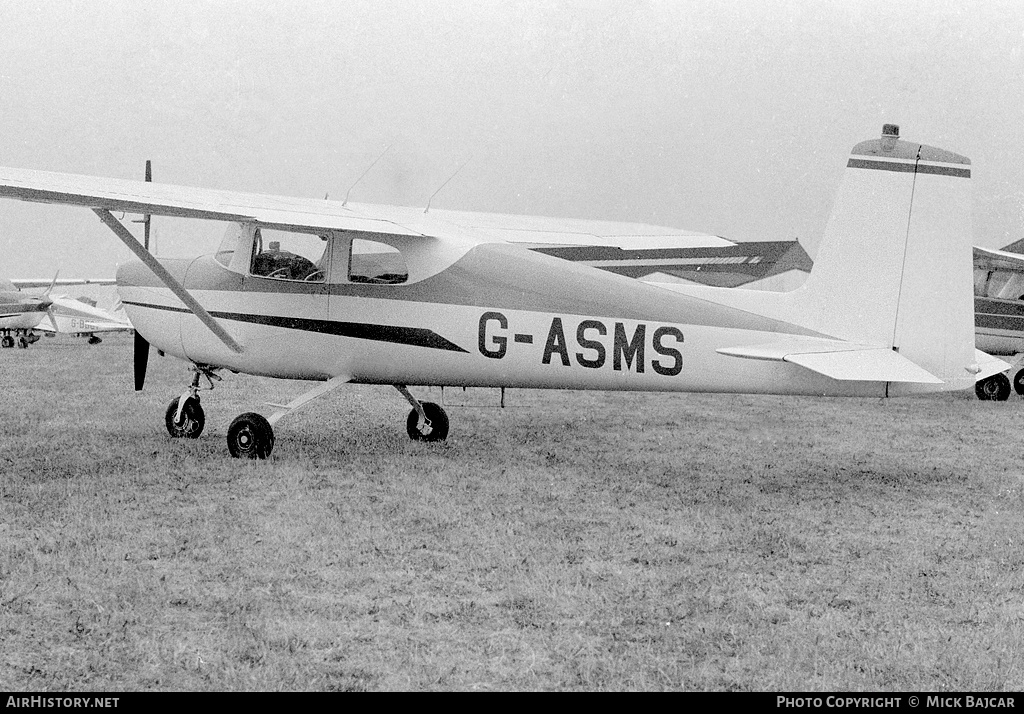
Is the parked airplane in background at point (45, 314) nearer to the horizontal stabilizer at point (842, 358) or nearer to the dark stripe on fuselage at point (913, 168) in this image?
the horizontal stabilizer at point (842, 358)

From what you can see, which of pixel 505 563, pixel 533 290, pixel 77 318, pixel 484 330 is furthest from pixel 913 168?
pixel 77 318

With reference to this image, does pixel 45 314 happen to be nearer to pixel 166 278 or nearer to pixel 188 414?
pixel 188 414

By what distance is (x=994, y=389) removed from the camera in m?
13.9

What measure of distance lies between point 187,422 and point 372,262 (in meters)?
2.33

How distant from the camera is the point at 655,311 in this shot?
22.4ft

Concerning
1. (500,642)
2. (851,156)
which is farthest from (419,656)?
(851,156)

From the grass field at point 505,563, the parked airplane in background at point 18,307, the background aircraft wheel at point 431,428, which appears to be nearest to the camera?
the grass field at point 505,563

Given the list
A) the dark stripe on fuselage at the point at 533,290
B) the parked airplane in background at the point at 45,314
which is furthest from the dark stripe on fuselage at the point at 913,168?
the parked airplane in background at the point at 45,314

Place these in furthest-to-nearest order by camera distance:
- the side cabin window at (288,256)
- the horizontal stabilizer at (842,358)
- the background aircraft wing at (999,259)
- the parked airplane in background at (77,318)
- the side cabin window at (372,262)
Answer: the parked airplane in background at (77,318) → the background aircraft wing at (999,259) → the side cabin window at (288,256) → the side cabin window at (372,262) → the horizontal stabilizer at (842,358)

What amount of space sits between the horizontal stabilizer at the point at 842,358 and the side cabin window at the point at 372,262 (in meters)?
2.81

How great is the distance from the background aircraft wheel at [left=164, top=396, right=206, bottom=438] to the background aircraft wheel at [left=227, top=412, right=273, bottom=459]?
121 cm

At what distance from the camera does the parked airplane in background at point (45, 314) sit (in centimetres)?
2448

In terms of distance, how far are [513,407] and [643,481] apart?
482 cm

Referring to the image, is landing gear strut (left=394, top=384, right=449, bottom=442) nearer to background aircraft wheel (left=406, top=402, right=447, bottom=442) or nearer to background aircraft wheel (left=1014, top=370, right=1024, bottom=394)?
background aircraft wheel (left=406, top=402, right=447, bottom=442)
